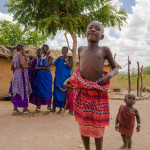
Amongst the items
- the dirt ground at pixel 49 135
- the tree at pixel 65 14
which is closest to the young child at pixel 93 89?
the dirt ground at pixel 49 135

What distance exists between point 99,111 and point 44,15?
36.8 ft

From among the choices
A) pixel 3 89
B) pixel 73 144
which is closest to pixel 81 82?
pixel 73 144

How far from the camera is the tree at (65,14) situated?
11.3 metres

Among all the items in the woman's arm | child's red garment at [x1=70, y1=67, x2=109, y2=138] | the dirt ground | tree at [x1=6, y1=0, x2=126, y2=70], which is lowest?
the dirt ground

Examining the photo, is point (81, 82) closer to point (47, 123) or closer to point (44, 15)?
point (47, 123)

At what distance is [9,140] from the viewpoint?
3.69 m

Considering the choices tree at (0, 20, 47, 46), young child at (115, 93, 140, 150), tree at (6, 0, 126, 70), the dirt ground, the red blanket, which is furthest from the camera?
tree at (0, 20, 47, 46)

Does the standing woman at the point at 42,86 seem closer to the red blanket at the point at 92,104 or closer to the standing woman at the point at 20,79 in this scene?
the standing woman at the point at 20,79

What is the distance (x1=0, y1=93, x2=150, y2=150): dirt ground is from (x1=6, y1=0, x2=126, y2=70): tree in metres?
6.38

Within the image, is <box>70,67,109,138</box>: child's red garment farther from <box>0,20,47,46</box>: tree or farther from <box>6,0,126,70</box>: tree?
<box>0,20,47,46</box>: tree

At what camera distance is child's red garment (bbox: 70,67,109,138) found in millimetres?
2342

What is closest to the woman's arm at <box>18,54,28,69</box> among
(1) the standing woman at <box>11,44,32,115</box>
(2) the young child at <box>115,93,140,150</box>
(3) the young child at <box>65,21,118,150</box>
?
(1) the standing woman at <box>11,44,32,115</box>

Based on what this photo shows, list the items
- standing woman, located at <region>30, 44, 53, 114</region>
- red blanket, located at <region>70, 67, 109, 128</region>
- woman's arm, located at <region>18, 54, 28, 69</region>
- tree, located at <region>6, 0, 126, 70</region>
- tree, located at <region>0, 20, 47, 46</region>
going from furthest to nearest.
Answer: tree, located at <region>0, 20, 47, 46</region> → tree, located at <region>6, 0, 126, 70</region> → standing woman, located at <region>30, 44, 53, 114</region> → woman's arm, located at <region>18, 54, 28, 69</region> → red blanket, located at <region>70, 67, 109, 128</region>

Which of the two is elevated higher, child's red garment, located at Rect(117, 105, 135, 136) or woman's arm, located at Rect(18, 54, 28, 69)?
woman's arm, located at Rect(18, 54, 28, 69)
